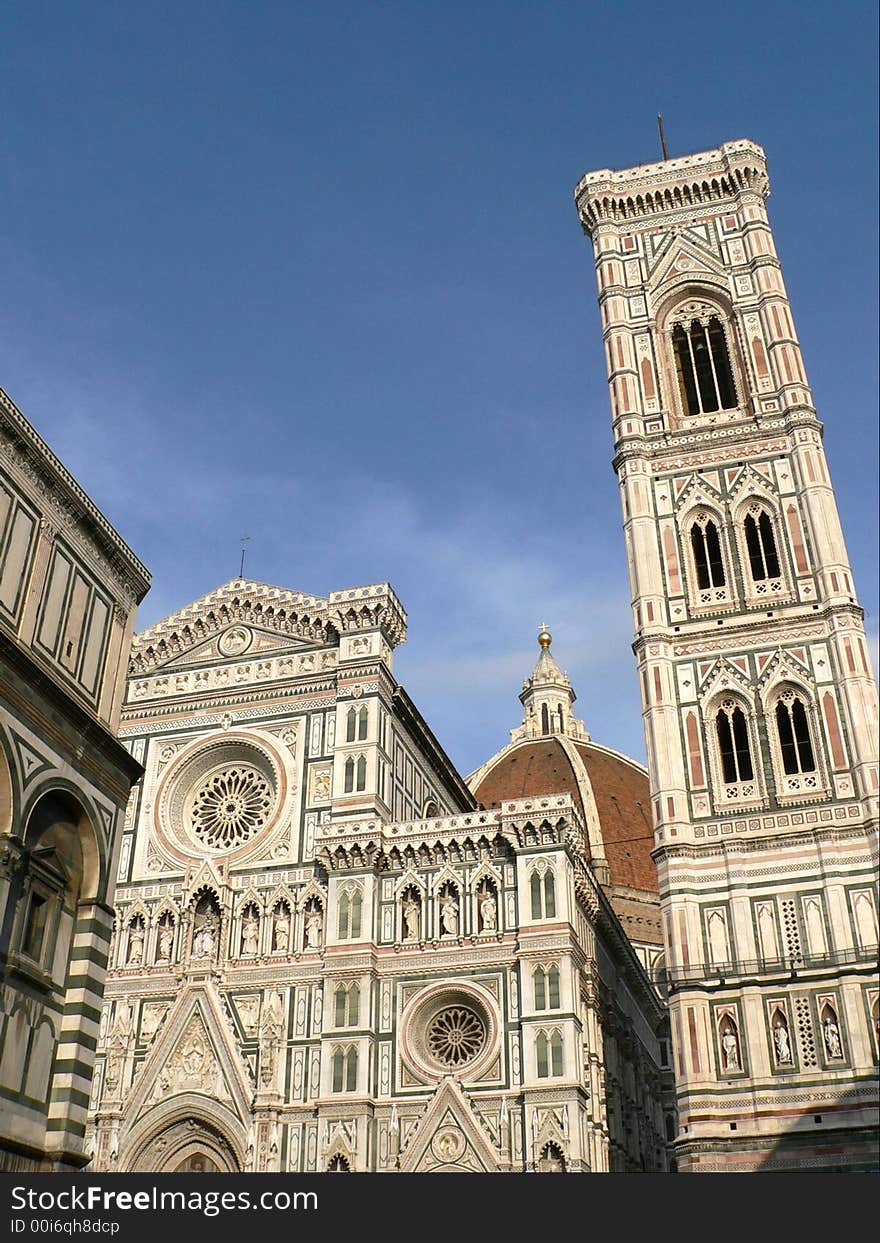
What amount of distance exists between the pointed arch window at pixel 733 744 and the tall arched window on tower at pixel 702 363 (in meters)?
9.79

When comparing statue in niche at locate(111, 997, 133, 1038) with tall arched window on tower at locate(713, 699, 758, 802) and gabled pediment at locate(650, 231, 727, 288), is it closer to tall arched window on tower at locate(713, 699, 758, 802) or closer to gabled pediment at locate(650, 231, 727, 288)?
tall arched window on tower at locate(713, 699, 758, 802)

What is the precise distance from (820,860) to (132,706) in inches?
796

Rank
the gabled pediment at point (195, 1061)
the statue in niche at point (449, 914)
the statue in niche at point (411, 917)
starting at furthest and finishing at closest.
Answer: the statue in niche at point (411, 917) < the statue in niche at point (449, 914) < the gabled pediment at point (195, 1061)

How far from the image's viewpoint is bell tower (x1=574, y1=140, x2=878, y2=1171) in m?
25.7

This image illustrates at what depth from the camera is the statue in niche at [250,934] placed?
102 ft

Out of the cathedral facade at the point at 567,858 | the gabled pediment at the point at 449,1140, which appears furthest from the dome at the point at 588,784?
the gabled pediment at the point at 449,1140

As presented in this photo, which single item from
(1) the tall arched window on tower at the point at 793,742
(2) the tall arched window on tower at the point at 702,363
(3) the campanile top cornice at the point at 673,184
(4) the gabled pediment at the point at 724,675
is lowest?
(1) the tall arched window on tower at the point at 793,742

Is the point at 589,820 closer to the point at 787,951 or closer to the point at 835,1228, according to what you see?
the point at 787,951

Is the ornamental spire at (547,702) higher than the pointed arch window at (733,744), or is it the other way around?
the ornamental spire at (547,702)

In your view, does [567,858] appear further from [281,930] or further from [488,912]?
[281,930]

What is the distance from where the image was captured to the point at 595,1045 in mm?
30562

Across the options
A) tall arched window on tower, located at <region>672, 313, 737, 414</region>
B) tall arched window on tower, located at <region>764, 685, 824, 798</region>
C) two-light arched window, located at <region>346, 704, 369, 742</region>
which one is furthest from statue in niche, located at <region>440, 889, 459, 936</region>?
tall arched window on tower, located at <region>672, 313, 737, 414</region>

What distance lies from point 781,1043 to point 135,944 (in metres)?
16.4

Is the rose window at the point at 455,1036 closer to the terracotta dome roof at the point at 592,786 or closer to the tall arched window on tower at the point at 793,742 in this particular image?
the tall arched window on tower at the point at 793,742
